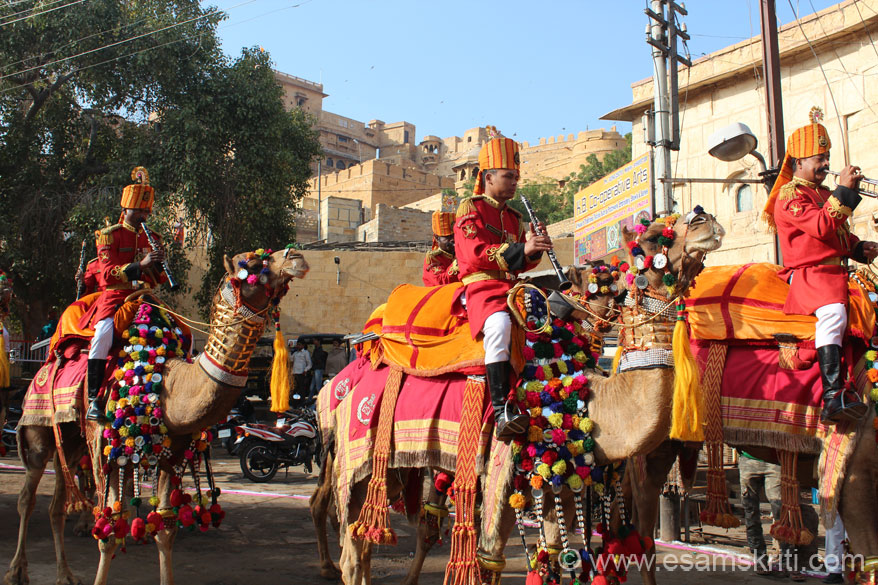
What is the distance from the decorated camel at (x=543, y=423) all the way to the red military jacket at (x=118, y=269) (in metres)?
2.57

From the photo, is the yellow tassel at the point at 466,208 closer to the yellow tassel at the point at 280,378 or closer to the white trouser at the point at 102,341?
the yellow tassel at the point at 280,378

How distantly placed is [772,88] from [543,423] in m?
6.60

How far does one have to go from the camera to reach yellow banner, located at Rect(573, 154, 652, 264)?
49.1ft

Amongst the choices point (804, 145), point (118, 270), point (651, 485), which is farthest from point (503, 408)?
point (118, 270)

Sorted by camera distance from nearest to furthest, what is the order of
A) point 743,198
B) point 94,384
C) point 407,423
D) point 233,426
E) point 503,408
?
1. point 503,408
2. point 407,423
3. point 94,384
4. point 233,426
5. point 743,198

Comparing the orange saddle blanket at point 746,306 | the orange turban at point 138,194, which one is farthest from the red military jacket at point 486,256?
the orange turban at point 138,194

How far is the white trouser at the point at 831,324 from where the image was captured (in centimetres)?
520

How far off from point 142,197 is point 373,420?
10.9 feet

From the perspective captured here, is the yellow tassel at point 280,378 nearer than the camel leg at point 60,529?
Yes

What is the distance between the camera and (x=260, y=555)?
7613mm

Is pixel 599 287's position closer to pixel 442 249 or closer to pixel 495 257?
pixel 495 257

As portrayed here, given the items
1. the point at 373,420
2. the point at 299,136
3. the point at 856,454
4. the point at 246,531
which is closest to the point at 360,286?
the point at 299,136

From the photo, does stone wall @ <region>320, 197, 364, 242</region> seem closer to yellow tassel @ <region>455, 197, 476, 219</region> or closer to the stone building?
the stone building

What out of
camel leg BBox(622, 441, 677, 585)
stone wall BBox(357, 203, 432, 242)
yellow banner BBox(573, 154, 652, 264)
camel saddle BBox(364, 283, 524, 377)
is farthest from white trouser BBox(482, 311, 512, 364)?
stone wall BBox(357, 203, 432, 242)
